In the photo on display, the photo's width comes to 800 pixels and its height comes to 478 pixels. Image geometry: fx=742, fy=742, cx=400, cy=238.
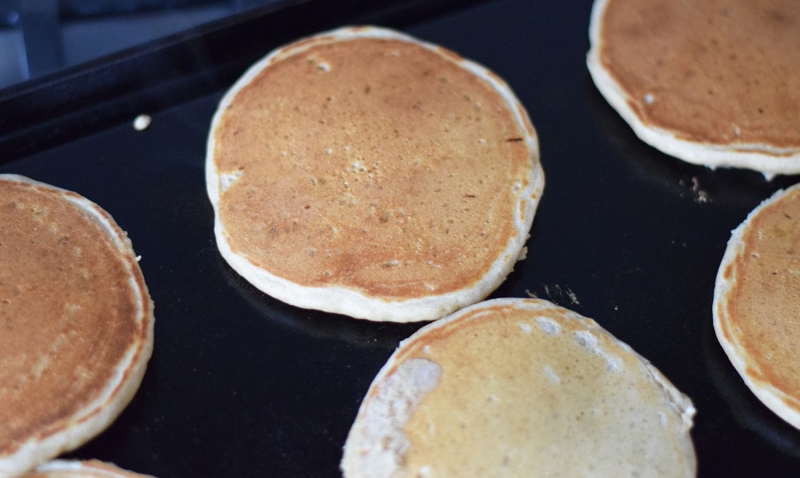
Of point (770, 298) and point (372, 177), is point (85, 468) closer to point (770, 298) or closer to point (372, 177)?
point (372, 177)

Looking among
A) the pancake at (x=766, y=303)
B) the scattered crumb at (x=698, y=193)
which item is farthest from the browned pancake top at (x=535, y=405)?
the scattered crumb at (x=698, y=193)

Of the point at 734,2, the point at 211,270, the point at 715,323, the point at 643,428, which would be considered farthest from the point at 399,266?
the point at 734,2

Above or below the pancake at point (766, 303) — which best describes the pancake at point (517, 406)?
below

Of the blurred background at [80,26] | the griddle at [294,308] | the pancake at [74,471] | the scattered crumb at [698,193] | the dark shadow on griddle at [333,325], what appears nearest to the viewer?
the pancake at [74,471]

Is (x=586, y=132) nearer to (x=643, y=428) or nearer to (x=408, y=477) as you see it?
(x=643, y=428)

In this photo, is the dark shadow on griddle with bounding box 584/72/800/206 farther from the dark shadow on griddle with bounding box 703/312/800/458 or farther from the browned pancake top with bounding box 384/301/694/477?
the browned pancake top with bounding box 384/301/694/477

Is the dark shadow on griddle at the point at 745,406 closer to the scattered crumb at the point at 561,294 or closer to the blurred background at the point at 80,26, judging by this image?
the scattered crumb at the point at 561,294

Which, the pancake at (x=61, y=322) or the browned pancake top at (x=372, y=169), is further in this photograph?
the browned pancake top at (x=372, y=169)
